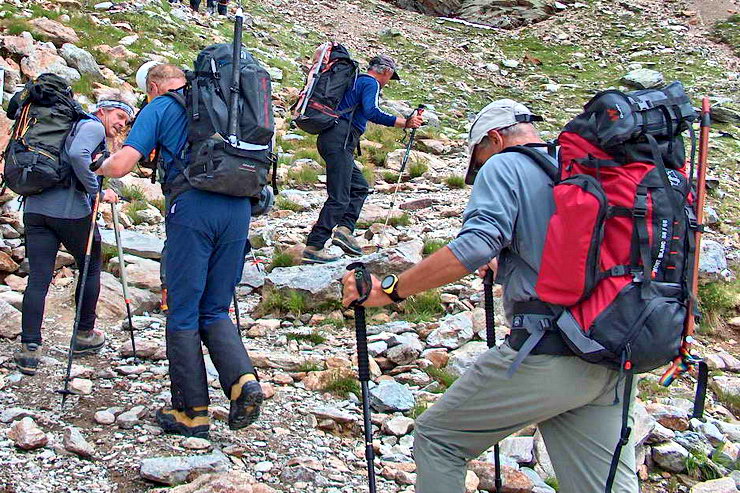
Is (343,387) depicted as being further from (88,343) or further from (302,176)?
(302,176)

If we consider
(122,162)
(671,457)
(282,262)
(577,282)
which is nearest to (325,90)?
(282,262)

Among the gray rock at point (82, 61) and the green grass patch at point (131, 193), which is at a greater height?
the gray rock at point (82, 61)

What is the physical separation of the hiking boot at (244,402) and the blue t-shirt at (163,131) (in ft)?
4.86

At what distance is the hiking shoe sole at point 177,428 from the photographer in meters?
4.91

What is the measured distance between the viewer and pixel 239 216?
192 inches

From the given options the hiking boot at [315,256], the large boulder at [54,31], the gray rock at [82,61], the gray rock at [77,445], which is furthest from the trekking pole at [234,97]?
the large boulder at [54,31]

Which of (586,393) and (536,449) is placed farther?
(536,449)

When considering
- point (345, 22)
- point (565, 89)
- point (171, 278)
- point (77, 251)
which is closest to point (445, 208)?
point (77, 251)

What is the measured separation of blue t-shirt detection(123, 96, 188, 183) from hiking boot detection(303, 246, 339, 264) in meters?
4.41

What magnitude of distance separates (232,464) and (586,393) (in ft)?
8.39

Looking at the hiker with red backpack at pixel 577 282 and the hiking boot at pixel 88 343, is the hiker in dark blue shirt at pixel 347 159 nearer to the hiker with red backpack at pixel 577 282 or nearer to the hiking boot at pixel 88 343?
the hiking boot at pixel 88 343

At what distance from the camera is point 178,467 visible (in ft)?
14.3

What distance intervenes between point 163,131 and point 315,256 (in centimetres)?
458

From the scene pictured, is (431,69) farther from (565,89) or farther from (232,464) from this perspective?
(232,464)
